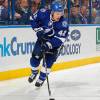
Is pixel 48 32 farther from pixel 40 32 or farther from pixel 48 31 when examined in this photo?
pixel 40 32

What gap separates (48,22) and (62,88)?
116cm

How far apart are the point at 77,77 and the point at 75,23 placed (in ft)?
7.05

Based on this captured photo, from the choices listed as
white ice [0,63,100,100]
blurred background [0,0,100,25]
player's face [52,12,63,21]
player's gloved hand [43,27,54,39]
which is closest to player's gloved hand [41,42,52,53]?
player's gloved hand [43,27,54,39]

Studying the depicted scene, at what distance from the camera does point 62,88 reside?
27.1 feet

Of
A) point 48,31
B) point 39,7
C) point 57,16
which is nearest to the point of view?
point 57,16

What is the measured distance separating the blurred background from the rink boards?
0.19m

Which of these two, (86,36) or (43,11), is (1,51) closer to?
(43,11)

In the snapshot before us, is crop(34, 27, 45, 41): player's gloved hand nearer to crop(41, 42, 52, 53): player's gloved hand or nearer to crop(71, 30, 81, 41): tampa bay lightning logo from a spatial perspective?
crop(41, 42, 52, 53): player's gloved hand

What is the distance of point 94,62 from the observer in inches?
477

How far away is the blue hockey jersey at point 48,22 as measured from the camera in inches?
311

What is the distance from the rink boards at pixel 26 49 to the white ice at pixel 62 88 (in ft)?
0.86

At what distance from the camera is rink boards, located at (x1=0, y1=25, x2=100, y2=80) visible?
907cm

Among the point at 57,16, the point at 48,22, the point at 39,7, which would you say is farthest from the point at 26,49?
the point at 57,16

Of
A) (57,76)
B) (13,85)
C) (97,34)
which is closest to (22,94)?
(13,85)
